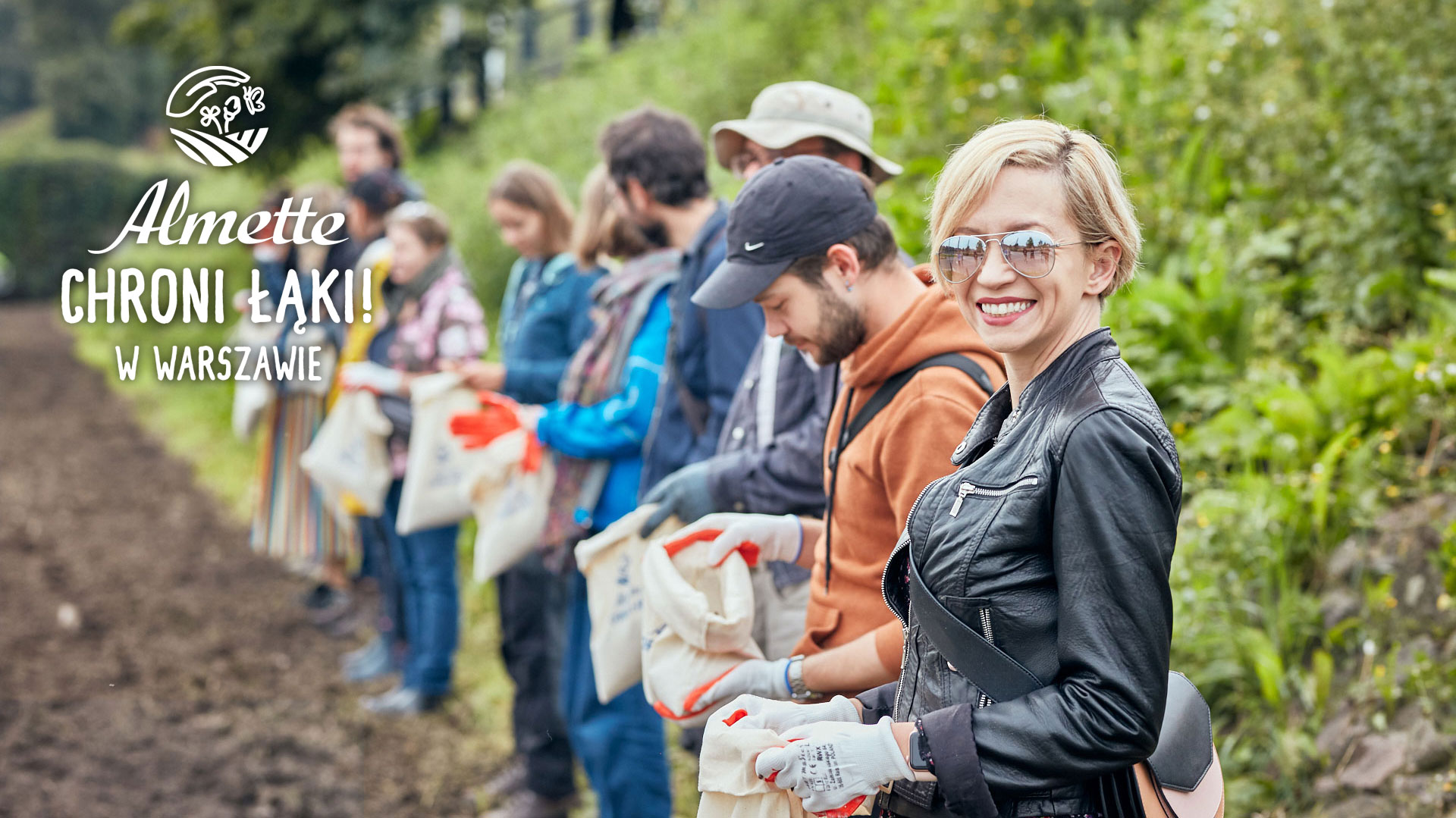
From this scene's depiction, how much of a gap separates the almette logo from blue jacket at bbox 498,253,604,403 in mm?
1227

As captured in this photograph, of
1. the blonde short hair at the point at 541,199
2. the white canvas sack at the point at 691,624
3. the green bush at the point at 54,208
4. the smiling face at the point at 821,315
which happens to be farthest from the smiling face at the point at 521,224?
the green bush at the point at 54,208

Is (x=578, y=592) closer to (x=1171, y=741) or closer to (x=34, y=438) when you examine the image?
(x=1171, y=741)

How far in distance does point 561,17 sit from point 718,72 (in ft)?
27.1

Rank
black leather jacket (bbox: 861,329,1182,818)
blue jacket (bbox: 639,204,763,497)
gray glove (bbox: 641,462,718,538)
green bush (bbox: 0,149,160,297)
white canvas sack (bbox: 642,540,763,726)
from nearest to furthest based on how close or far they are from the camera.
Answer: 1. black leather jacket (bbox: 861,329,1182,818)
2. white canvas sack (bbox: 642,540,763,726)
3. gray glove (bbox: 641,462,718,538)
4. blue jacket (bbox: 639,204,763,497)
5. green bush (bbox: 0,149,160,297)

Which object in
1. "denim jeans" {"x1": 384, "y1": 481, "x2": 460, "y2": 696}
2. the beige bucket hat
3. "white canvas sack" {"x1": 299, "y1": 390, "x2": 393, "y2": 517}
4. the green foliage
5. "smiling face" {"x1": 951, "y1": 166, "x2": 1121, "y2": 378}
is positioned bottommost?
"denim jeans" {"x1": 384, "y1": 481, "x2": 460, "y2": 696}

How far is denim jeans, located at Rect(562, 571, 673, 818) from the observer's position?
11.9ft

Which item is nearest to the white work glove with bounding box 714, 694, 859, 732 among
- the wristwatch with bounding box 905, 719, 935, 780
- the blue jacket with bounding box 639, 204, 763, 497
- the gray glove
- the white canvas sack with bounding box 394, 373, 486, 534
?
the wristwatch with bounding box 905, 719, 935, 780

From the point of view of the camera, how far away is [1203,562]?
3695mm

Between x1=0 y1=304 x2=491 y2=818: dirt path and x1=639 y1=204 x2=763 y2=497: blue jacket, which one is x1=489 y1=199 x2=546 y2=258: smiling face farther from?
x1=0 y1=304 x2=491 y2=818: dirt path

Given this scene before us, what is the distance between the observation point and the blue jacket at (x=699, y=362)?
3105 mm

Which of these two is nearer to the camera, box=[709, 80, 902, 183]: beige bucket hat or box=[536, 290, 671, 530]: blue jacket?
box=[709, 80, 902, 183]: beige bucket hat

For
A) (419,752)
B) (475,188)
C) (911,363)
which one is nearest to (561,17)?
(475,188)

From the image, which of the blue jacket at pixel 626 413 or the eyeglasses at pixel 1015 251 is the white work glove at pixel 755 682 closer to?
the eyeglasses at pixel 1015 251

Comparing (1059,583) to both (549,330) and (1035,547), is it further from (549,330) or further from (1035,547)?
(549,330)
